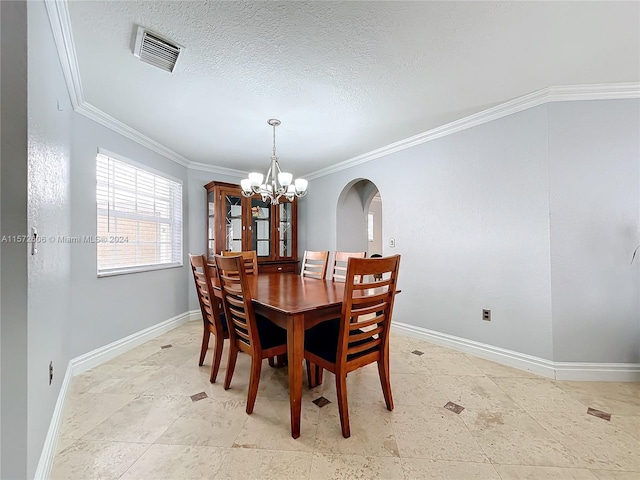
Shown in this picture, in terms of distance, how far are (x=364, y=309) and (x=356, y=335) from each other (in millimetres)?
157

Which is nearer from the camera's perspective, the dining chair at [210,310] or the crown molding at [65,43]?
the crown molding at [65,43]

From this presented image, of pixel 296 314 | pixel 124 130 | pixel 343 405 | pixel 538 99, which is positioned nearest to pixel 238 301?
pixel 296 314

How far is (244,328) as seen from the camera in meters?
1.82

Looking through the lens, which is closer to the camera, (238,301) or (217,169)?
(238,301)

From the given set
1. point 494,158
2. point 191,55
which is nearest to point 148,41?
point 191,55

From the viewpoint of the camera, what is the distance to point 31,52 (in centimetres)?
112

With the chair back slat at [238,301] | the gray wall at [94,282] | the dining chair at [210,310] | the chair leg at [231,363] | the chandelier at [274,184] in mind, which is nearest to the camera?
the chair back slat at [238,301]

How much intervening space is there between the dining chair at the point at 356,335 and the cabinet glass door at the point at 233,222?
2543 mm

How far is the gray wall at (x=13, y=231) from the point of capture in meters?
0.97

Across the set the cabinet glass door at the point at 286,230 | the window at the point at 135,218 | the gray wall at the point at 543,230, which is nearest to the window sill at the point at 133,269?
the window at the point at 135,218

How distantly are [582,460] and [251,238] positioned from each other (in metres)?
3.90

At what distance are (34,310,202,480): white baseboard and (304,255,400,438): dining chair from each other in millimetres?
1341

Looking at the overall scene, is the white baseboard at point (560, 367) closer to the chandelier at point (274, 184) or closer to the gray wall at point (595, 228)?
the gray wall at point (595, 228)

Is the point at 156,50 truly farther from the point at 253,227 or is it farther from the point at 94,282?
the point at 253,227
